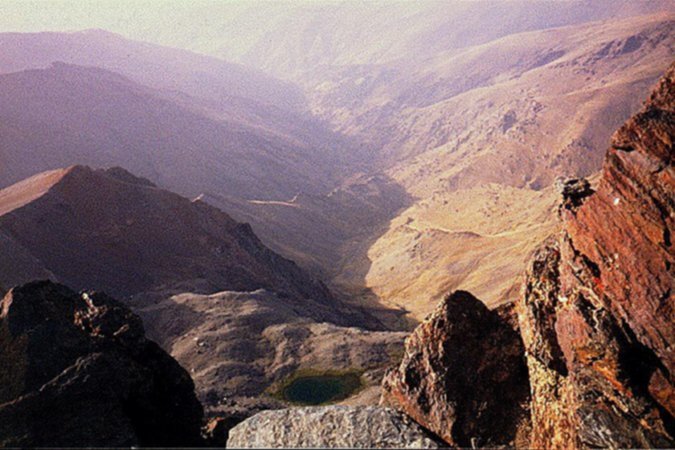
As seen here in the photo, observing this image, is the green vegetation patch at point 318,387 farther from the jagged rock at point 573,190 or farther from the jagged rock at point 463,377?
the jagged rock at point 573,190

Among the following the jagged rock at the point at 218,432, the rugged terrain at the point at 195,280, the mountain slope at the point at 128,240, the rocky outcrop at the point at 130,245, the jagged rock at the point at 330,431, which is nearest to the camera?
the jagged rock at the point at 330,431

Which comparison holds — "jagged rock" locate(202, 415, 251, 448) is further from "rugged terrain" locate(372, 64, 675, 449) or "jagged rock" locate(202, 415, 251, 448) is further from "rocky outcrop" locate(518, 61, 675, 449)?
"rocky outcrop" locate(518, 61, 675, 449)

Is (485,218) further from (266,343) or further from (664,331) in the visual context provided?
(664,331)

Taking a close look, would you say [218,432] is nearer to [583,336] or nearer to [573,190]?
[583,336]

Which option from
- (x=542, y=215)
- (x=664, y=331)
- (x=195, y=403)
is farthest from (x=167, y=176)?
(x=664, y=331)

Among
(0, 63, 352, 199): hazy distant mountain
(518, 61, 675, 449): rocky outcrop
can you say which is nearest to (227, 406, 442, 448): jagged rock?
(518, 61, 675, 449): rocky outcrop

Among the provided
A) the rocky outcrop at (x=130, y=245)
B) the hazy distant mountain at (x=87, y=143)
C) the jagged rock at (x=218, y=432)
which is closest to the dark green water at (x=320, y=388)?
the rocky outcrop at (x=130, y=245)
